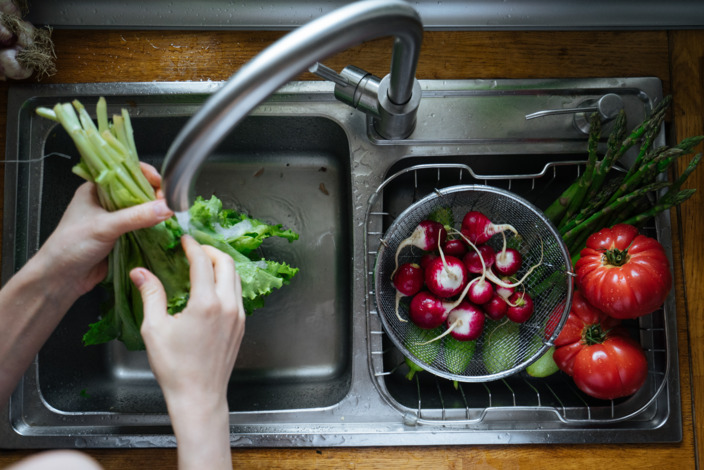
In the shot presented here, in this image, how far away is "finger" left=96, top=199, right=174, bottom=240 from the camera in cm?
73

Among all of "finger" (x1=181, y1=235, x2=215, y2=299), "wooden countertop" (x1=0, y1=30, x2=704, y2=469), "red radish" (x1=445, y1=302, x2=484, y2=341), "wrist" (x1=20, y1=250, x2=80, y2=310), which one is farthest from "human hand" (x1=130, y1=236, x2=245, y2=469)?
"wooden countertop" (x1=0, y1=30, x2=704, y2=469)

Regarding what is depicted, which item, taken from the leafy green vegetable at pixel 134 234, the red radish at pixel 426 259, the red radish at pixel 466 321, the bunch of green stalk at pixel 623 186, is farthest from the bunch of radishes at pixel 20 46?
the bunch of green stalk at pixel 623 186

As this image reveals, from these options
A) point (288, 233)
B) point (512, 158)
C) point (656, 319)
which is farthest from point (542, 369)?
point (288, 233)

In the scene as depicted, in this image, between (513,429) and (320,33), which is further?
(513,429)

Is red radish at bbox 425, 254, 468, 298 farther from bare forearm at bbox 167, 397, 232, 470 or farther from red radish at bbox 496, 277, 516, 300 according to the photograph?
bare forearm at bbox 167, 397, 232, 470

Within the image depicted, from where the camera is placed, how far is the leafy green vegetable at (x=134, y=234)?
2.55 feet

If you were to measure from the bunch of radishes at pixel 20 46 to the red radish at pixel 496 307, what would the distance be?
0.97 meters

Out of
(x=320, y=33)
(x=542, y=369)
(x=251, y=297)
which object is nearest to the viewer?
(x=320, y=33)

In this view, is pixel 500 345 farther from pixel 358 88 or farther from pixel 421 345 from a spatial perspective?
pixel 358 88

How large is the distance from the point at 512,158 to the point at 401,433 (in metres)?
0.60

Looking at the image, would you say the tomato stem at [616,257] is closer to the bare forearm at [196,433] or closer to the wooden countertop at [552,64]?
the wooden countertop at [552,64]

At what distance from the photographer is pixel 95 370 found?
1.10 m

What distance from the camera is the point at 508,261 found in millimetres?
940

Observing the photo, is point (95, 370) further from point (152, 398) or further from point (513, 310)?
point (513, 310)
